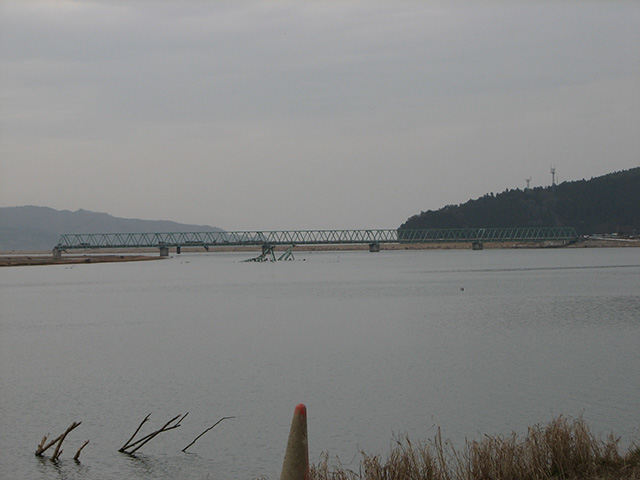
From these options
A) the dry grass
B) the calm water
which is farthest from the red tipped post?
the calm water

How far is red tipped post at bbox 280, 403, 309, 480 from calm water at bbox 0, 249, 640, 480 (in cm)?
688

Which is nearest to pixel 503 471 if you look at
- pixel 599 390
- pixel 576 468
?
pixel 576 468

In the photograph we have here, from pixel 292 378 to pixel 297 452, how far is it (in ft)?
58.6

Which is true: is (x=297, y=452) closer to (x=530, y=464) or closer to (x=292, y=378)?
(x=530, y=464)

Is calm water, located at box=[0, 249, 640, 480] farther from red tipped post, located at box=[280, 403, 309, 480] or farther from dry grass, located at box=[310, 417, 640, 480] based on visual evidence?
red tipped post, located at box=[280, 403, 309, 480]

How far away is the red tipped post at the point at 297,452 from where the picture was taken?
1070 centimetres

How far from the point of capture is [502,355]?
32688 mm

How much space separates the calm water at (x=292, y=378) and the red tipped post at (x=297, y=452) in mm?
6878

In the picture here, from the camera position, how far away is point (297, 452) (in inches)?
426

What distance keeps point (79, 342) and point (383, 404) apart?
73.9 ft

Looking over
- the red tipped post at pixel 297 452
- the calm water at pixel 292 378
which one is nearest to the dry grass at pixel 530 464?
the red tipped post at pixel 297 452

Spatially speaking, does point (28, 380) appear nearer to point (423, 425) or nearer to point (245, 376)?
point (245, 376)

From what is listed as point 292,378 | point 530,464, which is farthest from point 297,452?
point 292,378

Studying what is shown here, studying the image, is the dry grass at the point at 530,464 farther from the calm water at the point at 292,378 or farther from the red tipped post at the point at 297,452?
the calm water at the point at 292,378
